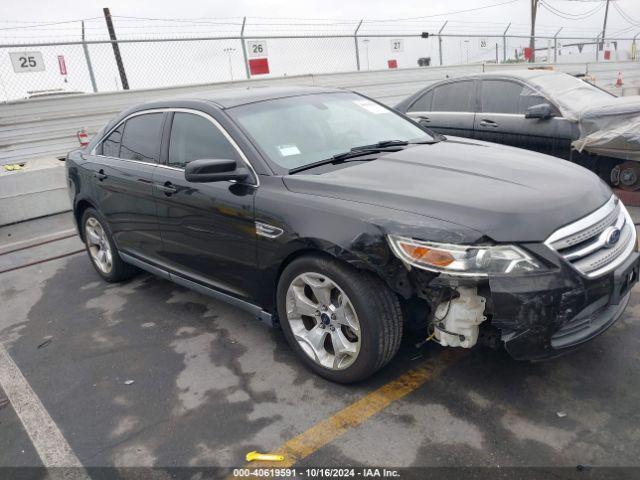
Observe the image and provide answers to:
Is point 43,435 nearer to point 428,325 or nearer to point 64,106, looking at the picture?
point 428,325

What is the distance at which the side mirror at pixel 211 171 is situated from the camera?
121 inches

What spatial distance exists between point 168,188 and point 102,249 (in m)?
1.69

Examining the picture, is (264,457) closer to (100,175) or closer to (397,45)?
(100,175)

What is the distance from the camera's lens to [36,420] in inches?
120

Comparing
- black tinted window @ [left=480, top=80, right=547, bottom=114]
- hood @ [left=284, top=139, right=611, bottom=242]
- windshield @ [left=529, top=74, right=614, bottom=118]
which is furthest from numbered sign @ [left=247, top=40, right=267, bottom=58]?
hood @ [left=284, top=139, right=611, bottom=242]

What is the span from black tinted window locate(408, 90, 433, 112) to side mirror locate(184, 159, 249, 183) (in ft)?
15.9

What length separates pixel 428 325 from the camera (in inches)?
111

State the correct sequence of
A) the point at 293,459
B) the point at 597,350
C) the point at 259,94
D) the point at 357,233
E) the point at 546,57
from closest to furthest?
the point at 293,459 < the point at 357,233 < the point at 597,350 < the point at 259,94 < the point at 546,57

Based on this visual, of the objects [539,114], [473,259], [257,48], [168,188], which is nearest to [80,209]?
[168,188]

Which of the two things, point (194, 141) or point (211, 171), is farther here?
point (194, 141)

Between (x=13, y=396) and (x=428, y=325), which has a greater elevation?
(x=428, y=325)

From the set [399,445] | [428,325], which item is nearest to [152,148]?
[428,325]

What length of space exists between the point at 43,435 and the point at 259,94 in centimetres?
258

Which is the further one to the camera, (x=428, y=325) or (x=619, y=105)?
(x=619, y=105)
